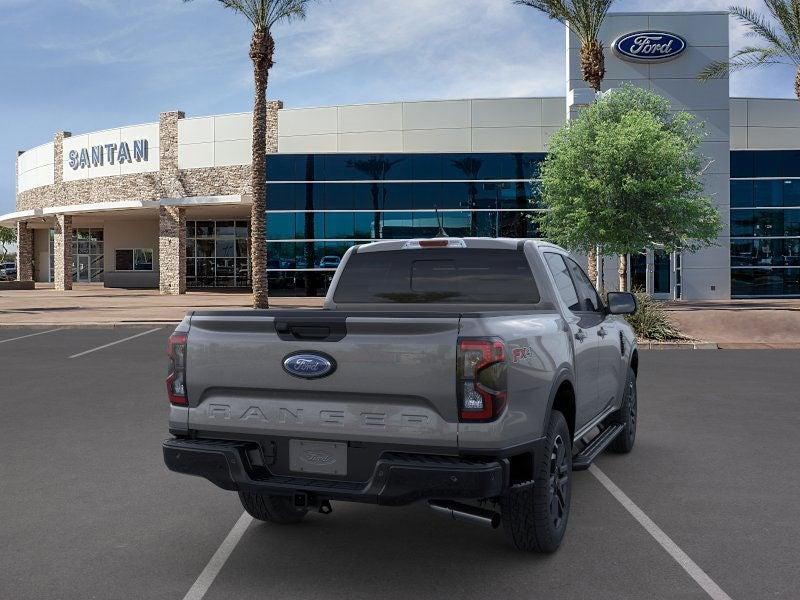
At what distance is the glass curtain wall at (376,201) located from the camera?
111ft

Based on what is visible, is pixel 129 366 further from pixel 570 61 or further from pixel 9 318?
pixel 570 61

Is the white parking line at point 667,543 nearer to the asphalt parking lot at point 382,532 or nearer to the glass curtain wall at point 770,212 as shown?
the asphalt parking lot at point 382,532

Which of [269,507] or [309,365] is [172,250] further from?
[309,365]

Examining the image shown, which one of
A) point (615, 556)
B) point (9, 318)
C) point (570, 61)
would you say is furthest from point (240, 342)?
point (570, 61)

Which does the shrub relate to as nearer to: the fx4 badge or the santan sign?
the fx4 badge

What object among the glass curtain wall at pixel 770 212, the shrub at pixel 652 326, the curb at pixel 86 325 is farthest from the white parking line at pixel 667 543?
the glass curtain wall at pixel 770 212

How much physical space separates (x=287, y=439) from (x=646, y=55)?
31.3 m

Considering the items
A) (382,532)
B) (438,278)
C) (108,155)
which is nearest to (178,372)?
(382,532)

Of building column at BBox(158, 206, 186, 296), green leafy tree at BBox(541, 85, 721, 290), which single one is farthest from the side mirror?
building column at BBox(158, 206, 186, 296)

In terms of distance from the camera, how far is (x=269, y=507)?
193 inches

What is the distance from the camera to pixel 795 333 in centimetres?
1892

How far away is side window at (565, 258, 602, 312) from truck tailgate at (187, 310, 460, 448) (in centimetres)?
247

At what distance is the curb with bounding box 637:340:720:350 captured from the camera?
16281 mm

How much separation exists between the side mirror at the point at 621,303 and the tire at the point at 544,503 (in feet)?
5.48
